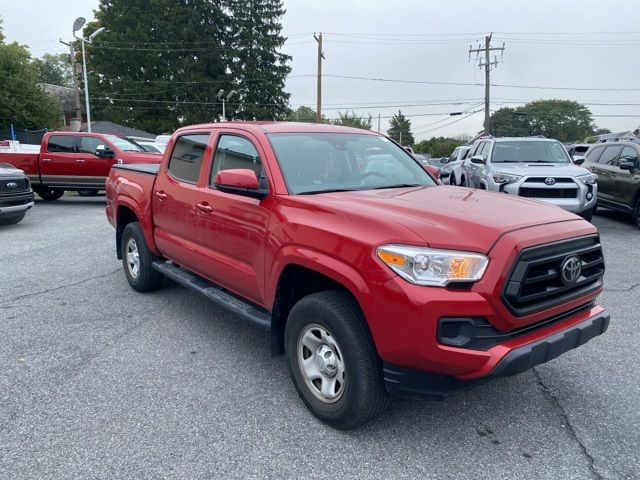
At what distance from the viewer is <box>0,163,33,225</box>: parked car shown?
963cm

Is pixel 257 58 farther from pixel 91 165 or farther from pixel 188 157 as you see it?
pixel 188 157

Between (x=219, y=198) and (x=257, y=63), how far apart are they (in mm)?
44123

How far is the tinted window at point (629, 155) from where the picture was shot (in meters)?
9.69

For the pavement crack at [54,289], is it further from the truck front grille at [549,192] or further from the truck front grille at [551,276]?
the truck front grille at [549,192]

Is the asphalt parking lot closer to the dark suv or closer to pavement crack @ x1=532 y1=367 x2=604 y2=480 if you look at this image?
pavement crack @ x1=532 y1=367 x2=604 y2=480

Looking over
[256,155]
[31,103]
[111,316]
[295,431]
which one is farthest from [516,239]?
[31,103]

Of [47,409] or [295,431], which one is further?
[47,409]

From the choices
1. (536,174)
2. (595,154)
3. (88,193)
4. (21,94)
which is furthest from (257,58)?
(536,174)

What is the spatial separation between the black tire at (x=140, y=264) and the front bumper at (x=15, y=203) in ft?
17.8

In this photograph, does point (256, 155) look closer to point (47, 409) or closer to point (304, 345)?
point (304, 345)

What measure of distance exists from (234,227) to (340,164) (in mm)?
944

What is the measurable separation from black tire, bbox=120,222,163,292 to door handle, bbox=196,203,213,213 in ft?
4.66

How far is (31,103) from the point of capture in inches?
1517

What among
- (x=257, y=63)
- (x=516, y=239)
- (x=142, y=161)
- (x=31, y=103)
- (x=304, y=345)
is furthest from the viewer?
(x=257, y=63)
